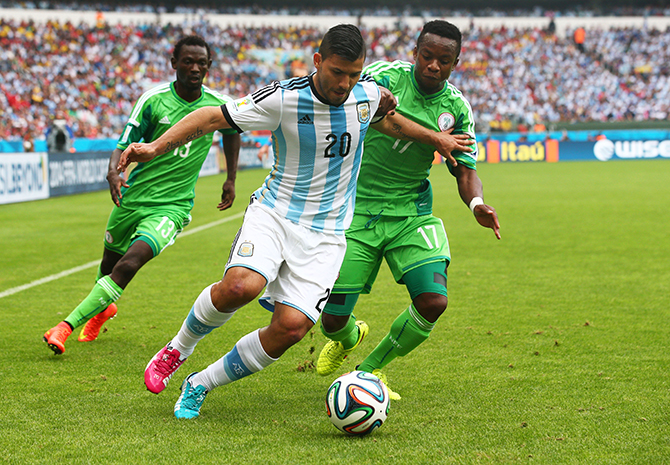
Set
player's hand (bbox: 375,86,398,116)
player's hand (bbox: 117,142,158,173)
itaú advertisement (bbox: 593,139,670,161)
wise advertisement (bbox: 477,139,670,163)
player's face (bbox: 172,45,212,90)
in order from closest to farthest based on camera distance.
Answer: player's hand (bbox: 117,142,158,173) < player's hand (bbox: 375,86,398,116) < player's face (bbox: 172,45,212,90) < wise advertisement (bbox: 477,139,670,163) < itaú advertisement (bbox: 593,139,670,161)

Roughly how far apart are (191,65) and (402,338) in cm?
281

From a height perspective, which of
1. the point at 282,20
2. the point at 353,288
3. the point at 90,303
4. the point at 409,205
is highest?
the point at 282,20

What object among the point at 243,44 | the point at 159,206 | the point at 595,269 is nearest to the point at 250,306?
the point at 159,206

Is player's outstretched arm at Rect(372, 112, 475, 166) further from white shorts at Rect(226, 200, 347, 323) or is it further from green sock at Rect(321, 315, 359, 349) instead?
green sock at Rect(321, 315, 359, 349)

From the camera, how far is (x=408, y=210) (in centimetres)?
457

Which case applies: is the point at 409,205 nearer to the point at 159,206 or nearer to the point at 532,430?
the point at 532,430

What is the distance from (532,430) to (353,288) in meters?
1.37

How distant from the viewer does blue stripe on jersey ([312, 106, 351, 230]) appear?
3.72 m

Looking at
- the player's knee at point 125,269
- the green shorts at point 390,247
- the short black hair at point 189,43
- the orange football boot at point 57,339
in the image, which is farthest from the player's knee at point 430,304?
the short black hair at point 189,43

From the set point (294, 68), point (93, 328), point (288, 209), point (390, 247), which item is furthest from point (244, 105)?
point (294, 68)

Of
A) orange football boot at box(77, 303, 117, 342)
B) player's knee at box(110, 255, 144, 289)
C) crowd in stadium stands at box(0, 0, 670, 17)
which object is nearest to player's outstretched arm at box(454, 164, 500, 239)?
player's knee at box(110, 255, 144, 289)

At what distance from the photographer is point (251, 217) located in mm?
3854

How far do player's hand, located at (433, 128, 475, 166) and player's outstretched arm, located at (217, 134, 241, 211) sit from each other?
6.70ft

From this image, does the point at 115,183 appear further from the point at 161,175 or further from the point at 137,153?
the point at 137,153
